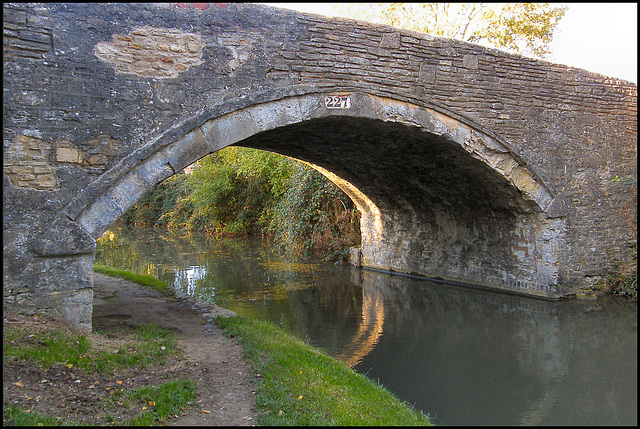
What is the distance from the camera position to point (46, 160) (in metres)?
4.64

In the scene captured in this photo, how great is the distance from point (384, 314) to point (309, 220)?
6.09 meters

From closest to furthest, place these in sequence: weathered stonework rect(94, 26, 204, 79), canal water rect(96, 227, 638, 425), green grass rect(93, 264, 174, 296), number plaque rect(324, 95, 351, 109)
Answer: canal water rect(96, 227, 638, 425) < weathered stonework rect(94, 26, 204, 79) < number plaque rect(324, 95, 351, 109) < green grass rect(93, 264, 174, 296)

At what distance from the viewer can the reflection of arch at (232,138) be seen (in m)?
4.80

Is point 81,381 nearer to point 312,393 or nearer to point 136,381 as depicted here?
point 136,381

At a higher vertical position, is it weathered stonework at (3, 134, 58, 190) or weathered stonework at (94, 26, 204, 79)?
weathered stonework at (94, 26, 204, 79)

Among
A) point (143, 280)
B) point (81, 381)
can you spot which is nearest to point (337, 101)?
point (81, 381)

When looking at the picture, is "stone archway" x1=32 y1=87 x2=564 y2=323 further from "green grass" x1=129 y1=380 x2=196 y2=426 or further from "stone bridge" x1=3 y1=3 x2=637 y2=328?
"green grass" x1=129 y1=380 x2=196 y2=426

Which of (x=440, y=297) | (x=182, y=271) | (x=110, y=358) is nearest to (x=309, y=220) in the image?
(x=182, y=271)

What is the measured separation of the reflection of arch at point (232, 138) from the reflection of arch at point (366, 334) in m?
2.73

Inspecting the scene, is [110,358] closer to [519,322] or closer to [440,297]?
[519,322]

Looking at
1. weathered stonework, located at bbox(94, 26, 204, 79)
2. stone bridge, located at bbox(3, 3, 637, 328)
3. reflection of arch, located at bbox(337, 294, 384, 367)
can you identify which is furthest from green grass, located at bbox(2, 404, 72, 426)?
weathered stonework, located at bbox(94, 26, 204, 79)

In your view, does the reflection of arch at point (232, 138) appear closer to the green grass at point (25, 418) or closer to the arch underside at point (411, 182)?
the arch underside at point (411, 182)

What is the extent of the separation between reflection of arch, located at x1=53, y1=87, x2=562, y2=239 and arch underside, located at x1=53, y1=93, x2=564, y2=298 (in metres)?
0.01

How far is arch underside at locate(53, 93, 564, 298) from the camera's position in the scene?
530cm
